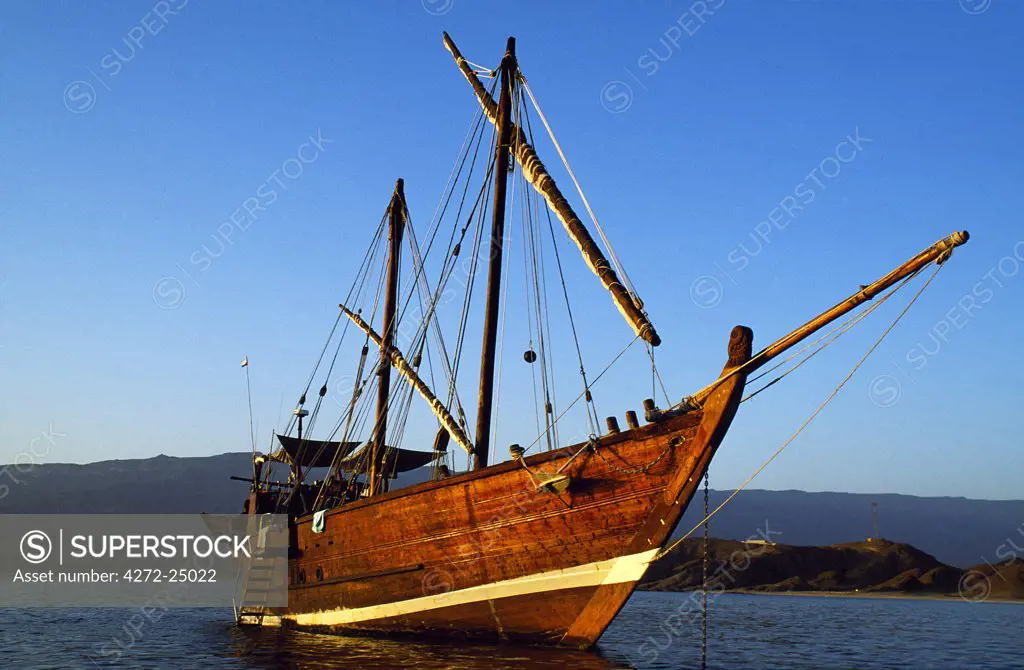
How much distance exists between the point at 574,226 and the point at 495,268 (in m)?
4.12

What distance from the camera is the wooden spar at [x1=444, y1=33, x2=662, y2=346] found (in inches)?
710

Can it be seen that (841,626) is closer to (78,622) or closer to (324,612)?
(324,612)

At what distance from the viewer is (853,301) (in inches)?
602

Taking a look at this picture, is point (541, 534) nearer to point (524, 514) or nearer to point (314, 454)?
point (524, 514)

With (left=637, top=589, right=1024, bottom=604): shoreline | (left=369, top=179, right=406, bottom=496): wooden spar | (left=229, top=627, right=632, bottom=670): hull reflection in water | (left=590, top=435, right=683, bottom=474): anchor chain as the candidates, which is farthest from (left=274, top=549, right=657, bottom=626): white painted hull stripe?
(left=637, top=589, right=1024, bottom=604): shoreline

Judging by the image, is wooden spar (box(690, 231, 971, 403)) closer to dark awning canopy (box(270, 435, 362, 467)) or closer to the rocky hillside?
dark awning canopy (box(270, 435, 362, 467))

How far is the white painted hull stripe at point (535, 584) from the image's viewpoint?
17.0m

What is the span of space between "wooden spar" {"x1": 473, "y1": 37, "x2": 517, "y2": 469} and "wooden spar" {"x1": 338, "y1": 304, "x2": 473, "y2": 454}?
4.76 feet

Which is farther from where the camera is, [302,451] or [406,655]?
[302,451]

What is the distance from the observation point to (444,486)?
1970cm

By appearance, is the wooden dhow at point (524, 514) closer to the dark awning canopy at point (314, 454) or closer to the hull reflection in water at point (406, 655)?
the hull reflection in water at point (406, 655)

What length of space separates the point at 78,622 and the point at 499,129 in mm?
31097

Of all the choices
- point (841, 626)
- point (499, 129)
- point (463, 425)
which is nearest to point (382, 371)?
point (463, 425)

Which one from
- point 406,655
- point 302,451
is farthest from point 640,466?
point 302,451
